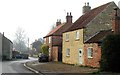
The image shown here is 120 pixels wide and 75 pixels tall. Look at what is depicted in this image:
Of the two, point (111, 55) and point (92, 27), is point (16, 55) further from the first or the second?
point (111, 55)

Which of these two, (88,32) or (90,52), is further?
(88,32)

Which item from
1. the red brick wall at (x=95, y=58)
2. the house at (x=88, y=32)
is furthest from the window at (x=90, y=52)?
the red brick wall at (x=95, y=58)

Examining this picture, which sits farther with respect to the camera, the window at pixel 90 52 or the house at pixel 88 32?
the house at pixel 88 32

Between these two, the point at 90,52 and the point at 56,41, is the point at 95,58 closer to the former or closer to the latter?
the point at 90,52

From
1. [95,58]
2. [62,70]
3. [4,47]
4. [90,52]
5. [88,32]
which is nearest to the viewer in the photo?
[62,70]

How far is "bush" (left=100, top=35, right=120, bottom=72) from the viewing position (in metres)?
29.9

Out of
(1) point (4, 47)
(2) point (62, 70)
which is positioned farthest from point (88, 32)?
(1) point (4, 47)

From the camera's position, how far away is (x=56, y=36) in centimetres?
6481

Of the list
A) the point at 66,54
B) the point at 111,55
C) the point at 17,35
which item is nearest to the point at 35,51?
the point at 17,35

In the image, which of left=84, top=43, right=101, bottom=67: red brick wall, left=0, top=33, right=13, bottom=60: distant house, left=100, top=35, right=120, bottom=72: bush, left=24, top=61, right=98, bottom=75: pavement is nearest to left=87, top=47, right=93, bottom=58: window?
left=84, top=43, right=101, bottom=67: red brick wall

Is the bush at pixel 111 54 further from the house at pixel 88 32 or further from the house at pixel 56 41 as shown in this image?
the house at pixel 56 41

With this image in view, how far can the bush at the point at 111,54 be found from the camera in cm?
2988

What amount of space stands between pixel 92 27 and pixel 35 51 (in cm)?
10706

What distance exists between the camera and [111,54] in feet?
98.5
